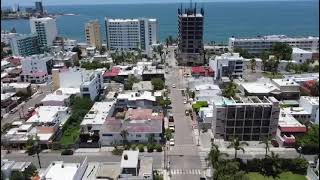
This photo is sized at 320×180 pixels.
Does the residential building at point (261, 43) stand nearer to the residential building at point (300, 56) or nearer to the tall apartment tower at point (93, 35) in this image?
the residential building at point (300, 56)

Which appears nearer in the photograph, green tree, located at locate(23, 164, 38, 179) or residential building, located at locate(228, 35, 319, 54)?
green tree, located at locate(23, 164, 38, 179)

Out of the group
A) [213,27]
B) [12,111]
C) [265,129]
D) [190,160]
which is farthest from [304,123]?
[213,27]

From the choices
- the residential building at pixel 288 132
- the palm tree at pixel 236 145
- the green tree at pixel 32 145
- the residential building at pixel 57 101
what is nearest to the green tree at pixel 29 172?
the green tree at pixel 32 145

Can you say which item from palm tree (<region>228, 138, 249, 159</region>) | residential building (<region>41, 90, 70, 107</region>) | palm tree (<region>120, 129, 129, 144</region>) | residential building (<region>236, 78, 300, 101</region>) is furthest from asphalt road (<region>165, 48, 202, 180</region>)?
residential building (<region>41, 90, 70, 107</region>)

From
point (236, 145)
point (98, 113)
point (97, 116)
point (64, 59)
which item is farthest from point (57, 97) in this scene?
point (236, 145)

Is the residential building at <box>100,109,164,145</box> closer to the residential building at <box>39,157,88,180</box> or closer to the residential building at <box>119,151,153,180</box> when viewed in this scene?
the residential building at <box>119,151,153,180</box>

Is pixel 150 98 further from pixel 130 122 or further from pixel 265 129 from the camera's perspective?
pixel 265 129
